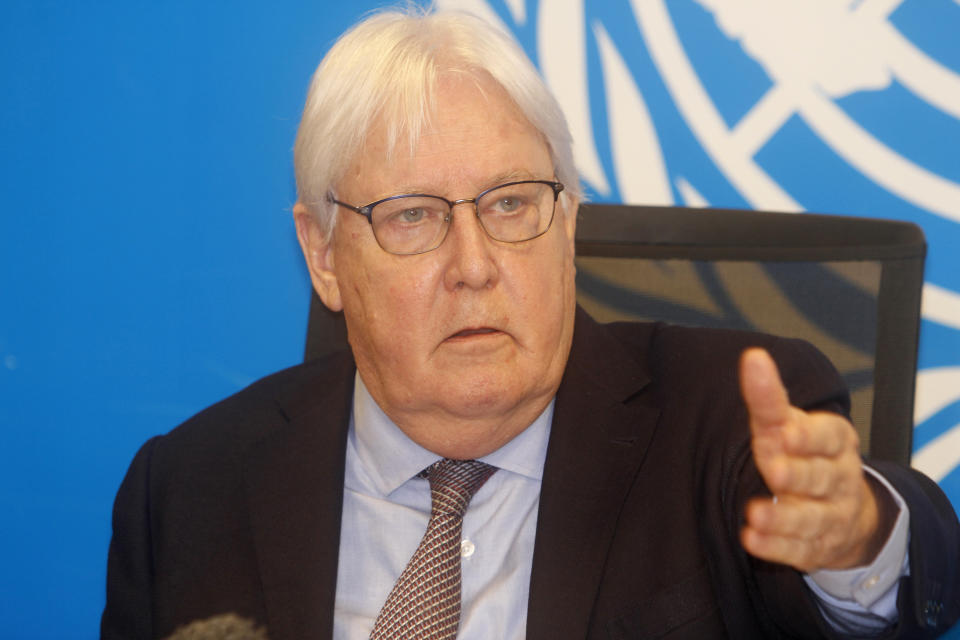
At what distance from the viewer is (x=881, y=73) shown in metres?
1.98

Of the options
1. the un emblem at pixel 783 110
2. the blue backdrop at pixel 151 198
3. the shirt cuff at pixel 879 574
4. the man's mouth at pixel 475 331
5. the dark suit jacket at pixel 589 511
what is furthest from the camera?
the blue backdrop at pixel 151 198

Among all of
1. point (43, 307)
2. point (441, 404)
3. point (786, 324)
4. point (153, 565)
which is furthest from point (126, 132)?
point (786, 324)

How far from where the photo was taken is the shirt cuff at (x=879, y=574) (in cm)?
102

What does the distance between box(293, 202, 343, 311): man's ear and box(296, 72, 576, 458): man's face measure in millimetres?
154

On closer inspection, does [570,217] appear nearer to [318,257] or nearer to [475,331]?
[475,331]

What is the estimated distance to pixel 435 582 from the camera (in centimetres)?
133

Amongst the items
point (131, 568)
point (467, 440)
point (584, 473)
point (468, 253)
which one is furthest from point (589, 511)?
point (131, 568)

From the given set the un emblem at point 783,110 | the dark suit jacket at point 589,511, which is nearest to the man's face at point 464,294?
the dark suit jacket at point 589,511

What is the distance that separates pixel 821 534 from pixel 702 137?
1.33 meters

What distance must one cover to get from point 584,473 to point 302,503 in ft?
1.49

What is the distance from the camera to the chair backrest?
1.51 m

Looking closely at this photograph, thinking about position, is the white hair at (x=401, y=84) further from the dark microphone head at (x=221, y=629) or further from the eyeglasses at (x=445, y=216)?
the dark microphone head at (x=221, y=629)

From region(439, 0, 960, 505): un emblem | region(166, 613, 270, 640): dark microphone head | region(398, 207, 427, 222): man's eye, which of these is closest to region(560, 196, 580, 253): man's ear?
region(398, 207, 427, 222): man's eye

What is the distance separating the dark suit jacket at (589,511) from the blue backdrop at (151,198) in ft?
2.12
